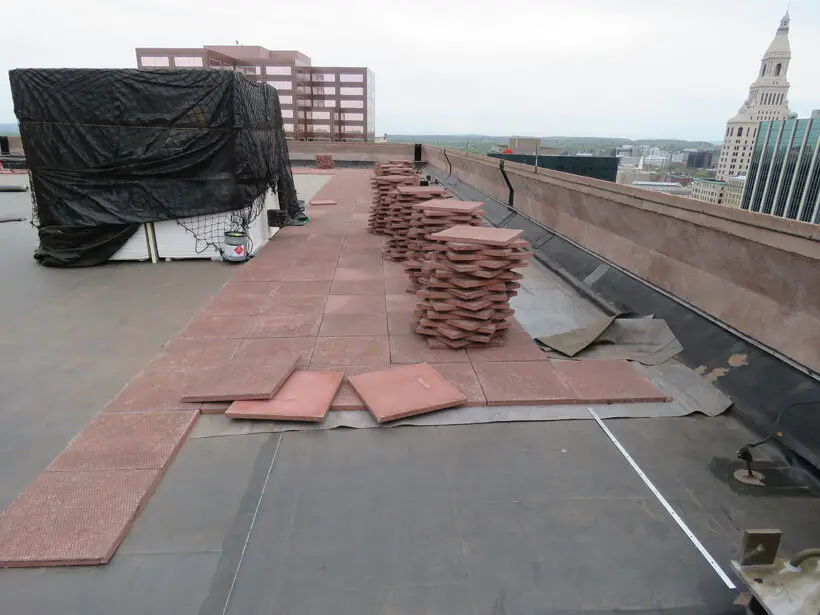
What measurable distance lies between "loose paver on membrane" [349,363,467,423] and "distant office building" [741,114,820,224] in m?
27.0

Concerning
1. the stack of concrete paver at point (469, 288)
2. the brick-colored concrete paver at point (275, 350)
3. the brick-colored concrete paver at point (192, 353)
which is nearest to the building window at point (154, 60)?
the brick-colored concrete paver at point (192, 353)

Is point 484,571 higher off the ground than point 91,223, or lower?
lower

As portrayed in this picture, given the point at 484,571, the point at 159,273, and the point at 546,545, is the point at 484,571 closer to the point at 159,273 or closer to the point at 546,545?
the point at 546,545

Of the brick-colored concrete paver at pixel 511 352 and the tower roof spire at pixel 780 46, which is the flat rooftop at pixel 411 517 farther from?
the tower roof spire at pixel 780 46

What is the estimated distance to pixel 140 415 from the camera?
484cm

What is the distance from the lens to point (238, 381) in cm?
524

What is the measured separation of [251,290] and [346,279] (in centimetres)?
176

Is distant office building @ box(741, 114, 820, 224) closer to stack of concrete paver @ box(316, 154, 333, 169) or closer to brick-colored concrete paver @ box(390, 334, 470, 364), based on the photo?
stack of concrete paver @ box(316, 154, 333, 169)

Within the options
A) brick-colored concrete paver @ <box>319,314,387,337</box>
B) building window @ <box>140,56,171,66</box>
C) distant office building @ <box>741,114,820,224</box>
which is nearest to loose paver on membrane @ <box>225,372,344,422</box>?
brick-colored concrete paver @ <box>319,314,387,337</box>

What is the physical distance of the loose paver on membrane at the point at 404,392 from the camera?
4.87m

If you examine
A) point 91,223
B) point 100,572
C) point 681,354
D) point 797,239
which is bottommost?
point 100,572

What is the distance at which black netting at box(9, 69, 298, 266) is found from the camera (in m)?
9.31

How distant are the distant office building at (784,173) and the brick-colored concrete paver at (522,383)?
25890 millimetres

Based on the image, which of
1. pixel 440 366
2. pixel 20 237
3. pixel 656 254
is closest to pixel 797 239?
pixel 656 254
